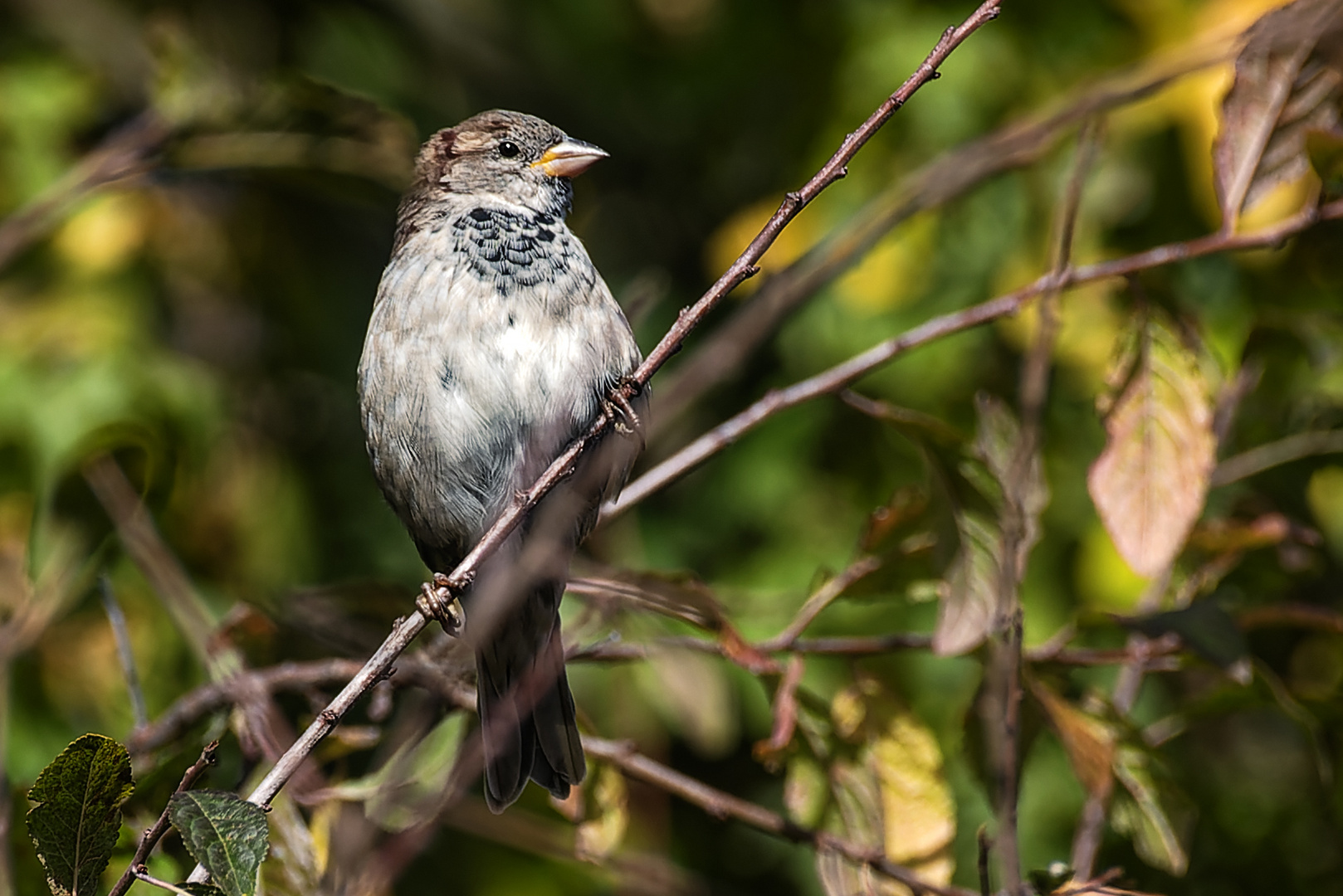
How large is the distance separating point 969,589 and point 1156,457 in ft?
1.31

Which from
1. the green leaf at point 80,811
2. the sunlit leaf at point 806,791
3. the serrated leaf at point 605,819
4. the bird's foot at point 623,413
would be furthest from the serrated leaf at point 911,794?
the green leaf at point 80,811

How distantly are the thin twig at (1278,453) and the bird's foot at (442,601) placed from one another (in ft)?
4.95

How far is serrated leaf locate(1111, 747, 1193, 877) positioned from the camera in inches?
94.0

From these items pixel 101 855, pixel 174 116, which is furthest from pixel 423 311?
pixel 101 855

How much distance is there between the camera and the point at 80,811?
169 cm

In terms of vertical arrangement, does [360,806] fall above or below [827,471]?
below

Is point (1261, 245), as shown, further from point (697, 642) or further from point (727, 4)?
point (727, 4)

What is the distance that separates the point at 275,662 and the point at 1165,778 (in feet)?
7.68

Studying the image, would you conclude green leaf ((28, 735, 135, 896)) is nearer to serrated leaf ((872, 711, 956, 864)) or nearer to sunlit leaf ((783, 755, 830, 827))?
sunlit leaf ((783, 755, 830, 827))

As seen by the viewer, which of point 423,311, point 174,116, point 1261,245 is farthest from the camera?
point 174,116

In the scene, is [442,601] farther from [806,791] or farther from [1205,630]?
[1205,630]

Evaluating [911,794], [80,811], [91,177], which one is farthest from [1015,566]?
[91,177]

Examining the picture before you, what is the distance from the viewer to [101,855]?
1.71 metres

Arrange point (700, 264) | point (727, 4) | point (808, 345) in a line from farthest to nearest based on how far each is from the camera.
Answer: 1. point (700, 264)
2. point (727, 4)
3. point (808, 345)
